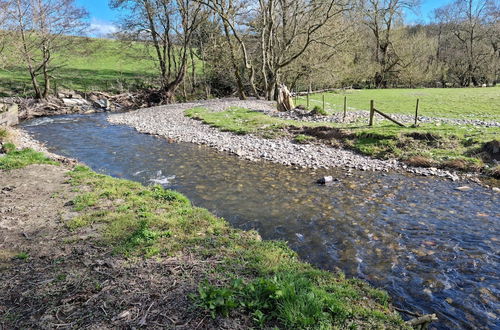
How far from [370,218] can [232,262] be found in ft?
15.4

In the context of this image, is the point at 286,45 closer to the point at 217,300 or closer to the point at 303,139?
the point at 303,139

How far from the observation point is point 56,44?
107 feet

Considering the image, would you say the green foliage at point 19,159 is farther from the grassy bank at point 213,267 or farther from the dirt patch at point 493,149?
the dirt patch at point 493,149

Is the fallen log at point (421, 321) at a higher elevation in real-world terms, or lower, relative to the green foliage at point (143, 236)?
lower

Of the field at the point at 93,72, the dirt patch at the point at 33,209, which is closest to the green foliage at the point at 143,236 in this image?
the dirt patch at the point at 33,209

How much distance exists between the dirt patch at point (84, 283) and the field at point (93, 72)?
33099 mm

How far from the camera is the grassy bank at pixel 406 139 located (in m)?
13.7

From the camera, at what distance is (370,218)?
893cm

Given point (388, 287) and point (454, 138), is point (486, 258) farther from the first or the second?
point (454, 138)

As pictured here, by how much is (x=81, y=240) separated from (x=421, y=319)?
237 inches

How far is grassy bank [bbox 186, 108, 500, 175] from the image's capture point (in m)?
13.7

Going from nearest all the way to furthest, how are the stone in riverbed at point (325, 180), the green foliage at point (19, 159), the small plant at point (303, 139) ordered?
the green foliage at point (19, 159) → the stone in riverbed at point (325, 180) → the small plant at point (303, 139)

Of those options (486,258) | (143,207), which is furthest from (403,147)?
(143,207)

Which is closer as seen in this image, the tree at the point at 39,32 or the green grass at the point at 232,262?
the green grass at the point at 232,262
